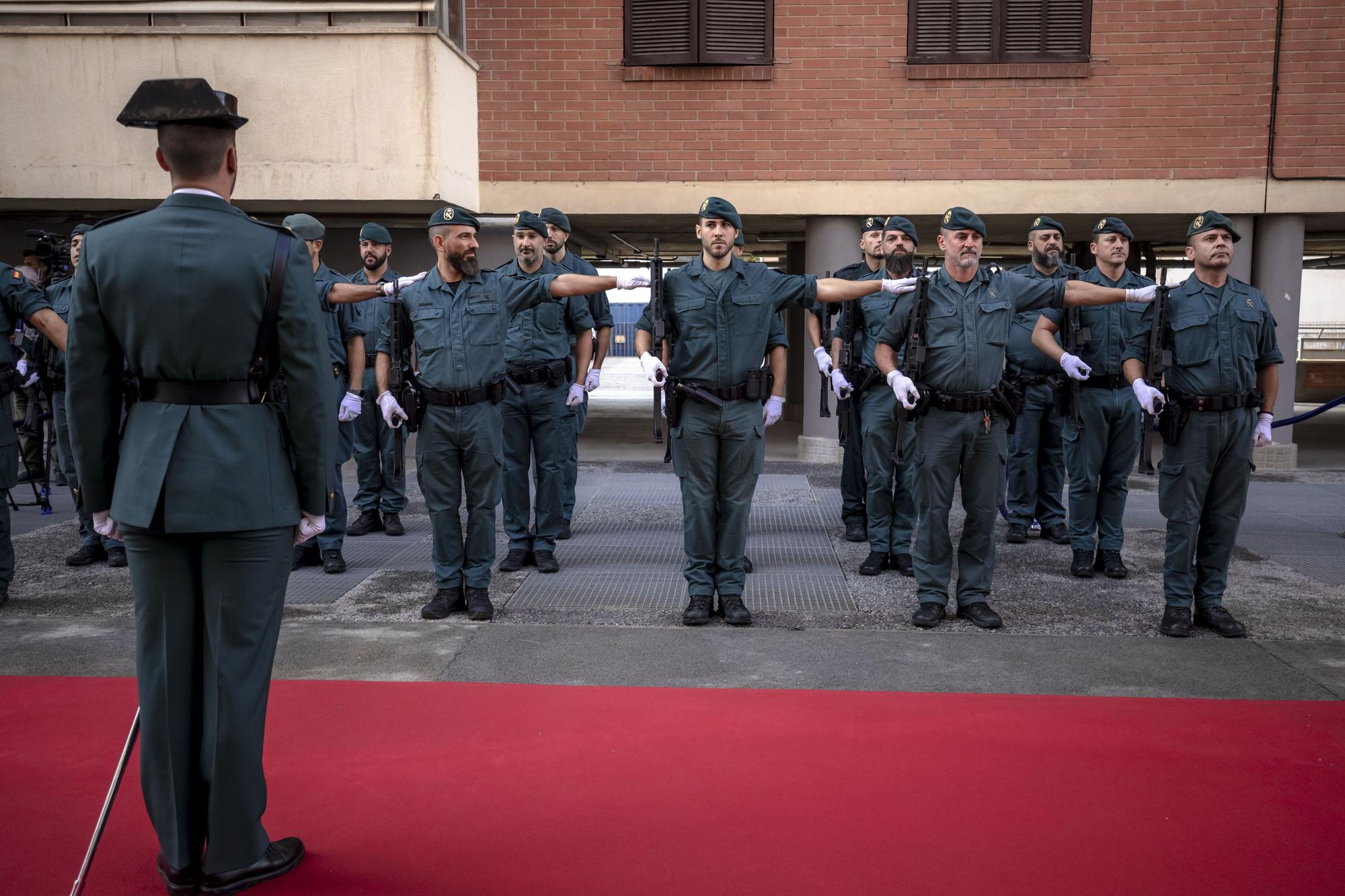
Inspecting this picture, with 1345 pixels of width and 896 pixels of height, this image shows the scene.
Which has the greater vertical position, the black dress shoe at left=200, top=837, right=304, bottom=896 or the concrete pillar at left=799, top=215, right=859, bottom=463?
the concrete pillar at left=799, top=215, right=859, bottom=463

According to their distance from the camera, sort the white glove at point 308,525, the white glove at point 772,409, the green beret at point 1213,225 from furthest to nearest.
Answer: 1. the white glove at point 772,409
2. the green beret at point 1213,225
3. the white glove at point 308,525

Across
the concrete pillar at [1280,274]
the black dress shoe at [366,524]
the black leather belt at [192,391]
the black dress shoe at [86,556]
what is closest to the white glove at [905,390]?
the black leather belt at [192,391]

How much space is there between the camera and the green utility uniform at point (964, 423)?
5.48m

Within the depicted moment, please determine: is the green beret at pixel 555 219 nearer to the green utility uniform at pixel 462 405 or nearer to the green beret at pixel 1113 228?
the green utility uniform at pixel 462 405

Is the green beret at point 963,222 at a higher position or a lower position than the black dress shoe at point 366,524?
higher

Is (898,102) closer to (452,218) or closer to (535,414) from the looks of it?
(535,414)

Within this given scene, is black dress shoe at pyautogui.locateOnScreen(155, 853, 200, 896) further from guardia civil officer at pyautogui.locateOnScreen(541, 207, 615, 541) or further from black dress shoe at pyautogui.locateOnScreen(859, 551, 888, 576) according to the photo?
black dress shoe at pyautogui.locateOnScreen(859, 551, 888, 576)

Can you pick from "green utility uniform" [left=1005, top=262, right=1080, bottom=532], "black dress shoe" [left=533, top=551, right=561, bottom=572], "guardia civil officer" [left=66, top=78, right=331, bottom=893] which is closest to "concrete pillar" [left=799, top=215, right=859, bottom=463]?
"green utility uniform" [left=1005, top=262, right=1080, bottom=532]

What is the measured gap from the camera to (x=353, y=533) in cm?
789

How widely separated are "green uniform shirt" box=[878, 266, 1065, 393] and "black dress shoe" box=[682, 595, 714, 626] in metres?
1.55

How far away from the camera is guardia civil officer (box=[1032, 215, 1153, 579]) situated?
6.73 m

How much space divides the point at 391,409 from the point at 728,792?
320 centimetres

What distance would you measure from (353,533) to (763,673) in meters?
4.12

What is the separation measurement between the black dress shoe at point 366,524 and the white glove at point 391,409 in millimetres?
2157
